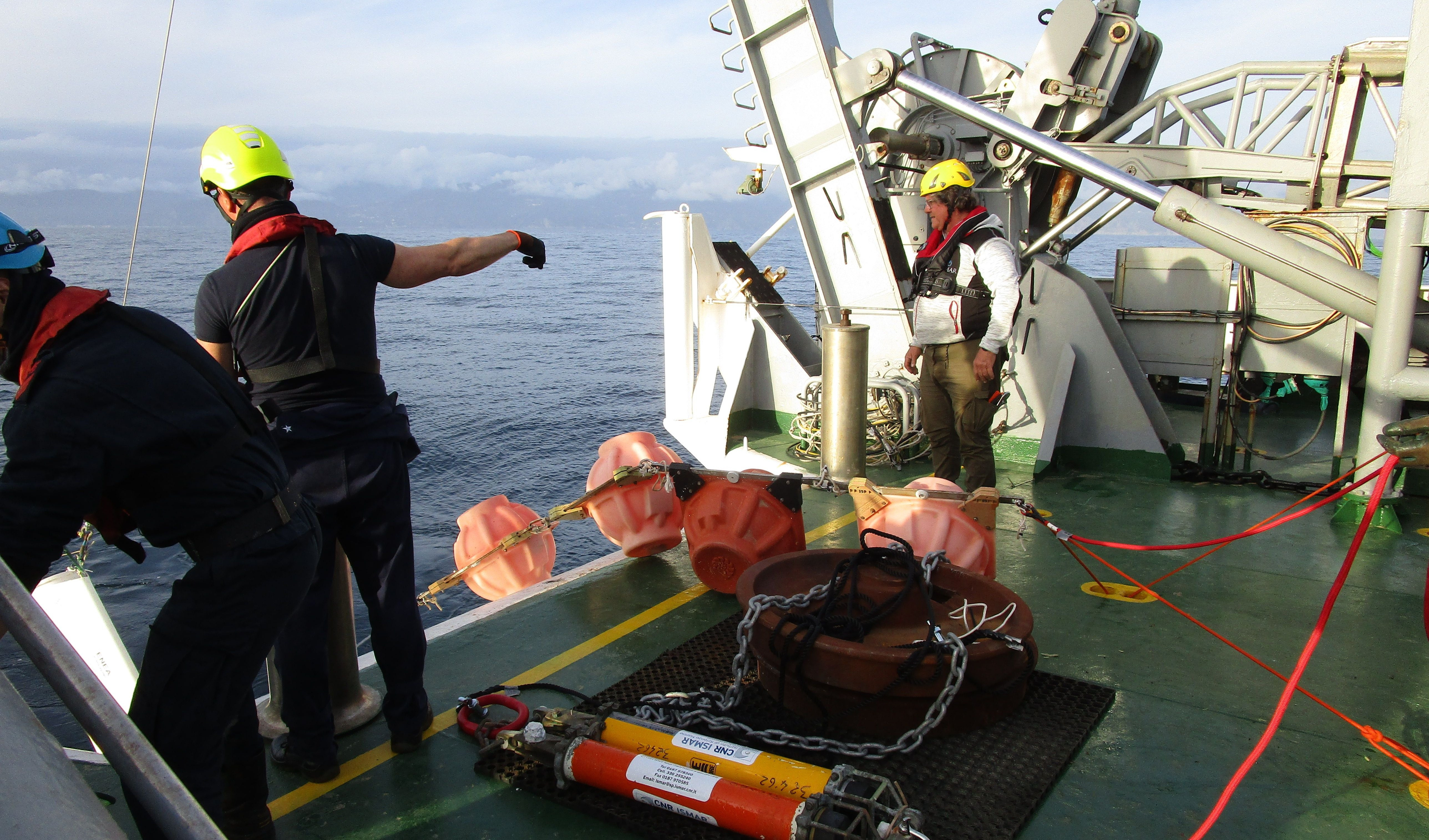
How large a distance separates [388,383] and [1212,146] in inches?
743

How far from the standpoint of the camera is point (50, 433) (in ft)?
6.36

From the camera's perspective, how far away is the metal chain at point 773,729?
289cm

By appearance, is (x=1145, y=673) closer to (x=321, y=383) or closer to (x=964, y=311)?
(x=964, y=311)

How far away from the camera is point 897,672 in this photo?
2.91 m

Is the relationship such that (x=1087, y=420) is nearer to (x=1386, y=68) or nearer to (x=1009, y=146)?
(x=1009, y=146)

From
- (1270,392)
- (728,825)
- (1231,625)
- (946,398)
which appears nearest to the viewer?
(728,825)

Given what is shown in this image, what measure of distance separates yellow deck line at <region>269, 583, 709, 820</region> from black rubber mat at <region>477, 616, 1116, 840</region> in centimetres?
36

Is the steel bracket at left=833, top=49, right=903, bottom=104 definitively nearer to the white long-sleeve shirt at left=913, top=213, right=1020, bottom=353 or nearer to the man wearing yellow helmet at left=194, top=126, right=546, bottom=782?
the white long-sleeve shirt at left=913, top=213, right=1020, bottom=353

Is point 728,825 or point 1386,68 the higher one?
point 1386,68

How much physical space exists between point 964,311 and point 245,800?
13.4 ft

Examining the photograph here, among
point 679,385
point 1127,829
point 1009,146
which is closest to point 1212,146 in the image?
point 1009,146

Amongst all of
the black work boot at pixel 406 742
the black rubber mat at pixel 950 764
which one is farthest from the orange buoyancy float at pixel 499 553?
the black work boot at pixel 406 742

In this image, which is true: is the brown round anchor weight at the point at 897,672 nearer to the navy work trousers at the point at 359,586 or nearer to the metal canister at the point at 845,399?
the navy work trousers at the point at 359,586

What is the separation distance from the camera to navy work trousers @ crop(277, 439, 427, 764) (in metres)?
2.80
